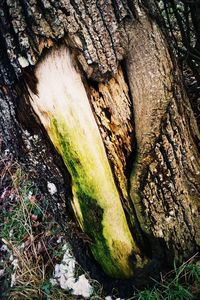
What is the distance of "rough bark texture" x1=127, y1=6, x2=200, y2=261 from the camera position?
5.19ft

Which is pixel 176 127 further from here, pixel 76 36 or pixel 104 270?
pixel 104 270

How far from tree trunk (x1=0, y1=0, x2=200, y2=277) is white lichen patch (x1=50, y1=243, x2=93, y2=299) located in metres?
0.40

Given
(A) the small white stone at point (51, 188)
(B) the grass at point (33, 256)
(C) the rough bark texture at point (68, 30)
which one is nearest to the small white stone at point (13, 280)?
(B) the grass at point (33, 256)

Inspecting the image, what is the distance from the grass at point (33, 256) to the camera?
6.76 ft

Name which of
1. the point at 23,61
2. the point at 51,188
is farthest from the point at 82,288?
the point at 23,61

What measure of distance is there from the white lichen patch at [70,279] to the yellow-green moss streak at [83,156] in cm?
42

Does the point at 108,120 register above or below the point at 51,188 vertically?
above

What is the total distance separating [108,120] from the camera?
1.67 meters

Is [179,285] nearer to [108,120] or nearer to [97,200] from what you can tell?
[97,200]

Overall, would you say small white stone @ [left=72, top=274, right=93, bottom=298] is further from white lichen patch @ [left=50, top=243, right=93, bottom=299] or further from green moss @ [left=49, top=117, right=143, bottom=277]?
green moss @ [left=49, top=117, right=143, bottom=277]

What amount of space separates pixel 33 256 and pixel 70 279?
428 millimetres

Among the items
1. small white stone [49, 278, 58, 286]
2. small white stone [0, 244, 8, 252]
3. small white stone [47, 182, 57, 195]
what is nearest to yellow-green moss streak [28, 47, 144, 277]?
small white stone [47, 182, 57, 195]

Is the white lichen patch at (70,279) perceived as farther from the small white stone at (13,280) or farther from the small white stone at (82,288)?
the small white stone at (13,280)

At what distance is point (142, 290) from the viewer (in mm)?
2117
